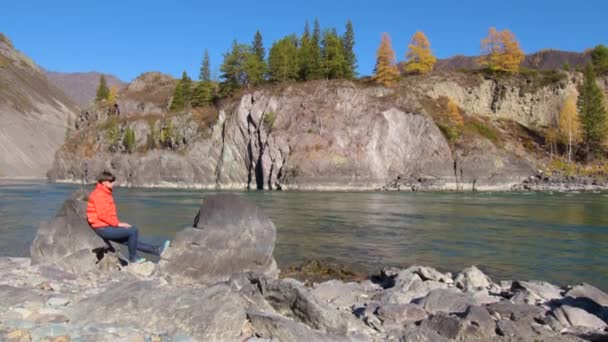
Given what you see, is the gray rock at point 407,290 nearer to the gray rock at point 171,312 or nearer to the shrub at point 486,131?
the gray rock at point 171,312

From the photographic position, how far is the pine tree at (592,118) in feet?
289

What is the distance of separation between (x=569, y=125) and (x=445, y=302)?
3712 inches

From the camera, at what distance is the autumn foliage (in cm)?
10412

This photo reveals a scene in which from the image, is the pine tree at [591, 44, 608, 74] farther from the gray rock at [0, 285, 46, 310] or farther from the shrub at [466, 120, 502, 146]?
the gray rock at [0, 285, 46, 310]

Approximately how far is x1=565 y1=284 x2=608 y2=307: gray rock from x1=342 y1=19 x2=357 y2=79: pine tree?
297 ft

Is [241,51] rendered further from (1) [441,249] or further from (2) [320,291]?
(2) [320,291]

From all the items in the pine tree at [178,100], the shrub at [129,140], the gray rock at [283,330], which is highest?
the pine tree at [178,100]

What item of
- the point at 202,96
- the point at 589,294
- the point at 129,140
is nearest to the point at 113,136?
the point at 129,140

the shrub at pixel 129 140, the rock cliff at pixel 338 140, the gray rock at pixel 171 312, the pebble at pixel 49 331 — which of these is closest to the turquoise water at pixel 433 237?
the gray rock at pixel 171 312

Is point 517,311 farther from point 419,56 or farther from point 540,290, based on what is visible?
point 419,56

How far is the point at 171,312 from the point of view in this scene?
25.6ft

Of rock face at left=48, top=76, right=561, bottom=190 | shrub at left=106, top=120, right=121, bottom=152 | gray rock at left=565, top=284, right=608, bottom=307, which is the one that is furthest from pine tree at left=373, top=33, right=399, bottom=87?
gray rock at left=565, top=284, right=608, bottom=307

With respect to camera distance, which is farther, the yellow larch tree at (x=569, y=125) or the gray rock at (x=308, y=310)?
the yellow larch tree at (x=569, y=125)

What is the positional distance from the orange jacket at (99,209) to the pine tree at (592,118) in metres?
94.9
